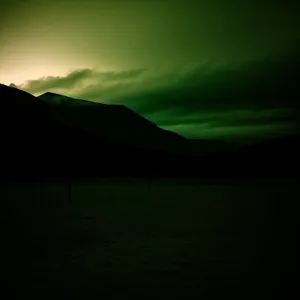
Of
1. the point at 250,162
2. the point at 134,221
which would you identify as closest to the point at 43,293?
the point at 134,221

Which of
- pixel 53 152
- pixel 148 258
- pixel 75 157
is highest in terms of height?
pixel 53 152

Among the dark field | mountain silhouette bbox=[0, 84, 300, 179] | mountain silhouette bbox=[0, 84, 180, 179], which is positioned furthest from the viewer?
mountain silhouette bbox=[0, 84, 300, 179]

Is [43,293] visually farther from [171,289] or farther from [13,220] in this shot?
[13,220]

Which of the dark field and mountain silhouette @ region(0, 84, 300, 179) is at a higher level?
mountain silhouette @ region(0, 84, 300, 179)

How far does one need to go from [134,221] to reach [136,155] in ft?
411

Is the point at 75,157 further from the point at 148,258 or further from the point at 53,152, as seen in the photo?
the point at 148,258

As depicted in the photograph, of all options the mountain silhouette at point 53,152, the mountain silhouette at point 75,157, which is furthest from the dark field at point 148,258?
the mountain silhouette at point 53,152

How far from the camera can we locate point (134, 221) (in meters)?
18.0

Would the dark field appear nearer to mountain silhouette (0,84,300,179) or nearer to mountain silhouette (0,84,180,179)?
mountain silhouette (0,84,300,179)

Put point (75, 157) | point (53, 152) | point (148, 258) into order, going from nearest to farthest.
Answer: point (148, 258)
point (53, 152)
point (75, 157)

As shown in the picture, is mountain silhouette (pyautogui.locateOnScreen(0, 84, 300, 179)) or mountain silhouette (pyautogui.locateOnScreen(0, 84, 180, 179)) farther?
mountain silhouette (pyautogui.locateOnScreen(0, 84, 300, 179))

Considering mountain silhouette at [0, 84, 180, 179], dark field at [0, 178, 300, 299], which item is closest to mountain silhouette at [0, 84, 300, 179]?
mountain silhouette at [0, 84, 180, 179]

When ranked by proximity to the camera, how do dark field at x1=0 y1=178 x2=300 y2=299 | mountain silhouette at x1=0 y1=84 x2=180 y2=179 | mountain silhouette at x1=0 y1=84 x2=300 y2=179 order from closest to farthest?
dark field at x1=0 y1=178 x2=300 y2=299
mountain silhouette at x1=0 y1=84 x2=180 y2=179
mountain silhouette at x1=0 y1=84 x2=300 y2=179

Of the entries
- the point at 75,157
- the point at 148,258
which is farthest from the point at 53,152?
the point at 148,258
